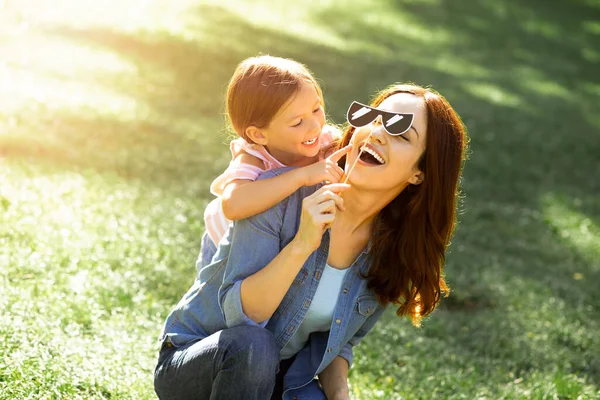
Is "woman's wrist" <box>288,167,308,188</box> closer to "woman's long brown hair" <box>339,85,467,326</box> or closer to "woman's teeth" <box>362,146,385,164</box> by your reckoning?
"woman's teeth" <box>362,146,385,164</box>

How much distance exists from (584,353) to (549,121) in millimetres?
7207

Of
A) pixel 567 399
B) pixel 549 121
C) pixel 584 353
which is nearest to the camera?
pixel 567 399

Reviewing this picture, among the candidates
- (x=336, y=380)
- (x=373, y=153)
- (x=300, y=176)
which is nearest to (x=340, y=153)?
(x=373, y=153)

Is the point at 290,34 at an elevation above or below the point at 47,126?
below

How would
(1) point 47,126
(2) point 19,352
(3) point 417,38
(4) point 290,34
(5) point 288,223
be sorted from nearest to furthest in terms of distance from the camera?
(5) point 288,223 < (2) point 19,352 < (1) point 47,126 < (4) point 290,34 < (3) point 417,38

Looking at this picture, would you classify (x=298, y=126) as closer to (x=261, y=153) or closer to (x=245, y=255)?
(x=261, y=153)

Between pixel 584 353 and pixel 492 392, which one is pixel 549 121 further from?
Answer: pixel 492 392

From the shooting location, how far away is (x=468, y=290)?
6367 mm

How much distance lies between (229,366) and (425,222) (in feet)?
3.22

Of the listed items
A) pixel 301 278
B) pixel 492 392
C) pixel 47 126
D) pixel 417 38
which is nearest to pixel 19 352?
pixel 301 278

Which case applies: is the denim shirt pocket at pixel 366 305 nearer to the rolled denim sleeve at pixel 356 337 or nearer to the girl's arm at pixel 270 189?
the rolled denim sleeve at pixel 356 337

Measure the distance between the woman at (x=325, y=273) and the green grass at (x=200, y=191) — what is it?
79 cm

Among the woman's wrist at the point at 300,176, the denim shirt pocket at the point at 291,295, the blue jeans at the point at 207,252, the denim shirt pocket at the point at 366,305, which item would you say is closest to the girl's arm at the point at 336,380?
the denim shirt pocket at the point at 366,305

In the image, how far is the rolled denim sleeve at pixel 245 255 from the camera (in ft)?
9.87
